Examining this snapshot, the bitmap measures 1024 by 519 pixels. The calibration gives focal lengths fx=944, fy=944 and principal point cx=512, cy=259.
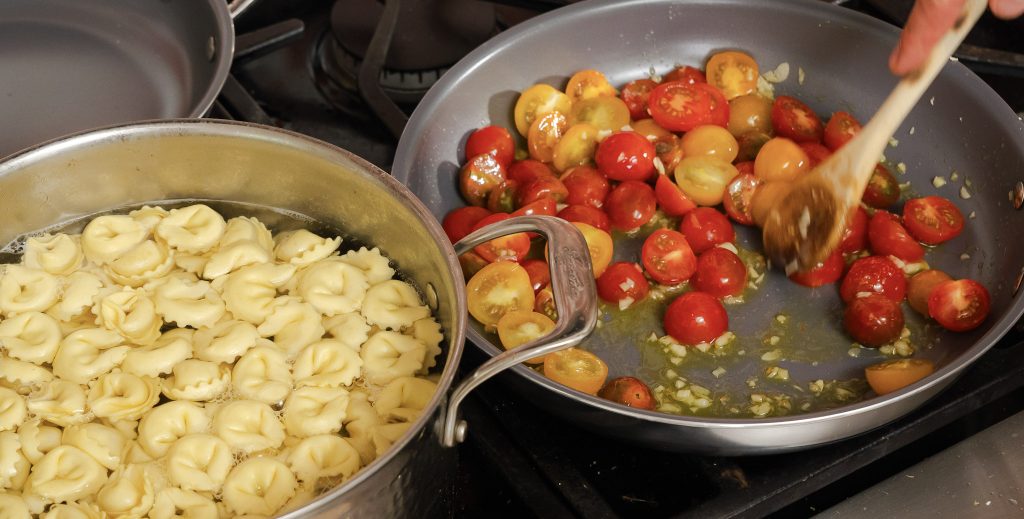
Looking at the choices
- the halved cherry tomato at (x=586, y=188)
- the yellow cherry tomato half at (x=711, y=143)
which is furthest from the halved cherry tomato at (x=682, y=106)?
the halved cherry tomato at (x=586, y=188)

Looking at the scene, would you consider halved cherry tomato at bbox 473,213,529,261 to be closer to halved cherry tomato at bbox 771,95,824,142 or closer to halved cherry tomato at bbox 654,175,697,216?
halved cherry tomato at bbox 654,175,697,216

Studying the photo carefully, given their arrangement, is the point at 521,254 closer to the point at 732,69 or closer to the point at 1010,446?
the point at 732,69

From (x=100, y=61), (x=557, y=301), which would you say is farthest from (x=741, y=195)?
(x=100, y=61)

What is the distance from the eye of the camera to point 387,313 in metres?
0.87

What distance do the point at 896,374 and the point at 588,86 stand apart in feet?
1.83

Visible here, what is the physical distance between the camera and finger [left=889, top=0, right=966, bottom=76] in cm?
93

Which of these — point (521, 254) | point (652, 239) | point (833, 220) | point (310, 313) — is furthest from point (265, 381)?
point (833, 220)

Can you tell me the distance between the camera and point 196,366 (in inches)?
31.8

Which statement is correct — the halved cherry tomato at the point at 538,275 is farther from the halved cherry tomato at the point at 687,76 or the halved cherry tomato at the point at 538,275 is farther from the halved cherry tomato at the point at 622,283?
the halved cherry tomato at the point at 687,76

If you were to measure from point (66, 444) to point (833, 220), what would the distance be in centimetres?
79

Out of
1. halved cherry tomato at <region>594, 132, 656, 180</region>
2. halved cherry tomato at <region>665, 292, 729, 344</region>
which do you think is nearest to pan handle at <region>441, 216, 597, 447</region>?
halved cherry tomato at <region>665, 292, 729, 344</region>

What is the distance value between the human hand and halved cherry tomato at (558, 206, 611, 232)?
0.37 meters

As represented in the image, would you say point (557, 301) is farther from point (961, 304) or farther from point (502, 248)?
point (961, 304)

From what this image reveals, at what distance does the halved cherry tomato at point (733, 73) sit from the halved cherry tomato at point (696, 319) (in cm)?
38
